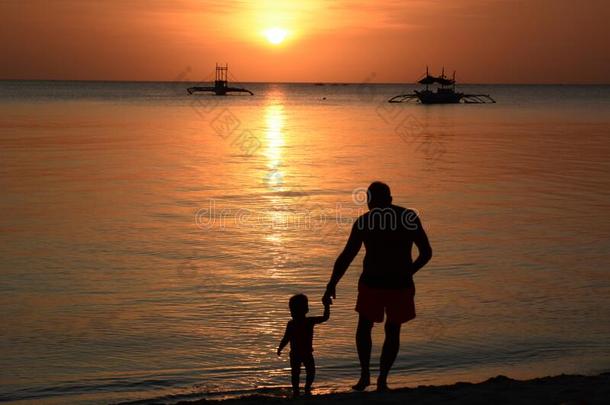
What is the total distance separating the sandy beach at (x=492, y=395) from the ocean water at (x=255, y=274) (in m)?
1.23

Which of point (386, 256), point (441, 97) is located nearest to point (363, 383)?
point (386, 256)

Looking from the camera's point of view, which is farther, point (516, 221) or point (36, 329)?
point (516, 221)

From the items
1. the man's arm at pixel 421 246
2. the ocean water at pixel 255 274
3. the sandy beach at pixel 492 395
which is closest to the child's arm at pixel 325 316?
the sandy beach at pixel 492 395

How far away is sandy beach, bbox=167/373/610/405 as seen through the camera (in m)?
7.10

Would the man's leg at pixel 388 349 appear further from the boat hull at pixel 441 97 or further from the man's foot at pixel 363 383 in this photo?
the boat hull at pixel 441 97

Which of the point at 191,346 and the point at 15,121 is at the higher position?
the point at 15,121

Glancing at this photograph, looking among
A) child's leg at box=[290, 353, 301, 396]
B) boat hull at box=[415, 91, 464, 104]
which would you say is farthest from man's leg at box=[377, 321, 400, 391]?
boat hull at box=[415, 91, 464, 104]

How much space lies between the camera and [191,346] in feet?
34.0

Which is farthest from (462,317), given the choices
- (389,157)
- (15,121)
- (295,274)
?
(15,121)

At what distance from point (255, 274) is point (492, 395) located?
24.8 ft

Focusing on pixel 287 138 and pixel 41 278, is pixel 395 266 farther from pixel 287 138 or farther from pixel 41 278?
pixel 287 138

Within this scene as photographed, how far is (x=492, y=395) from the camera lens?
727 cm

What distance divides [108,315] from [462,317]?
482 centimetres

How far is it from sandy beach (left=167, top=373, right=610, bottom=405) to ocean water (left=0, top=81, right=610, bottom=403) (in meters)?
1.23
